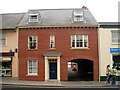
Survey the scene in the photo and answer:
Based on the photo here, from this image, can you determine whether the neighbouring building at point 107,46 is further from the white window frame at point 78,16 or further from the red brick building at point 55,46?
the white window frame at point 78,16

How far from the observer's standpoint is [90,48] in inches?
791

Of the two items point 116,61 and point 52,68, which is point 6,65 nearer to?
point 52,68

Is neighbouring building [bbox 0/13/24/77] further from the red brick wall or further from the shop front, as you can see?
the red brick wall

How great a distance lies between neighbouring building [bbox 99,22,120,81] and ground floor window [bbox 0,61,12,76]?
11713 mm

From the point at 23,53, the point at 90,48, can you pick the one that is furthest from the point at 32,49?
the point at 90,48

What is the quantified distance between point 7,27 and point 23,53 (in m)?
4.57

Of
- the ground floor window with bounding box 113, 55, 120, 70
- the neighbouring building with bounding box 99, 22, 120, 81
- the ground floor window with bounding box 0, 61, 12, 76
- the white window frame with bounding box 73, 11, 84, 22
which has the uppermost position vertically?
the white window frame with bounding box 73, 11, 84, 22

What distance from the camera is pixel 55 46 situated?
2045 centimetres

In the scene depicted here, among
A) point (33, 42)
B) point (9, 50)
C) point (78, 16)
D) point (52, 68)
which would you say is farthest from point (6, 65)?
point (78, 16)

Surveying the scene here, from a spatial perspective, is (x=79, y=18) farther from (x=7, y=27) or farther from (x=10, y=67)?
(x=10, y=67)

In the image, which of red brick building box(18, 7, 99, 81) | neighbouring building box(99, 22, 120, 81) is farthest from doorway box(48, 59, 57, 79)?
neighbouring building box(99, 22, 120, 81)

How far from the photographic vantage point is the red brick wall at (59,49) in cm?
2006

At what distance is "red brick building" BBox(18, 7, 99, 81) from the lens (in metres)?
20.1

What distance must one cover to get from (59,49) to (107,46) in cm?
553
